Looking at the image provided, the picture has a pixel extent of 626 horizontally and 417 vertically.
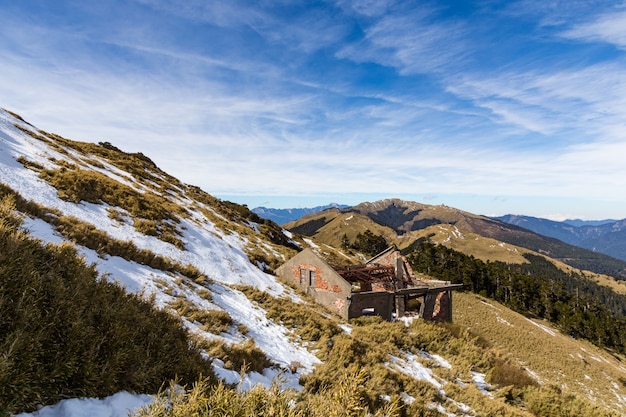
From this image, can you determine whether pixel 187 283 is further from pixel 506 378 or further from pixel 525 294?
pixel 525 294

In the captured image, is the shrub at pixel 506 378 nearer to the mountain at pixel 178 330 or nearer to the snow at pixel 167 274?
the mountain at pixel 178 330

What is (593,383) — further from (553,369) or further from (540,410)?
(540,410)

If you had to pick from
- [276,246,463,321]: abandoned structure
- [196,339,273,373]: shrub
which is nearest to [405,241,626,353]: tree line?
[276,246,463,321]: abandoned structure

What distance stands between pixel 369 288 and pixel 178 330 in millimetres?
25967

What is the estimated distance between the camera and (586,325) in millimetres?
87812

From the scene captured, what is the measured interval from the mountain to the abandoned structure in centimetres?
164

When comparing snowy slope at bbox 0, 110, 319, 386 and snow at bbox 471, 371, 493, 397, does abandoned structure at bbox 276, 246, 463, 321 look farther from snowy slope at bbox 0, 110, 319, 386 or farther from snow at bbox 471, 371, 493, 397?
snow at bbox 471, 371, 493, 397

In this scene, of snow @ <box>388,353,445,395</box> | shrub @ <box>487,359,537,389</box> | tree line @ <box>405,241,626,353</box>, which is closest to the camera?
snow @ <box>388,353,445,395</box>

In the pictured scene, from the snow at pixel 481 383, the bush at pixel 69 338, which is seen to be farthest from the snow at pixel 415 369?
the bush at pixel 69 338

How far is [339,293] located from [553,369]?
36819 millimetres

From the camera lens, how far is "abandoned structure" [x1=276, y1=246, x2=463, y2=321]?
77.6 ft

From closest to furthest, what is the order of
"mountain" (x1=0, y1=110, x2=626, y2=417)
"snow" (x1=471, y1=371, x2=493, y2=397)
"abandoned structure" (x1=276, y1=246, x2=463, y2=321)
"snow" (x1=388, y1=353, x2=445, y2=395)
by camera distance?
"mountain" (x1=0, y1=110, x2=626, y2=417) < "snow" (x1=388, y1=353, x2=445, y2=395) < "snow" (x1=471, y1=371, x2=493, y2=397) < "abandoned structure" (x1=276, y1=246, x2=463, y2=321)

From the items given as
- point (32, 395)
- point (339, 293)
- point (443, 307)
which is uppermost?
point (32, 395)

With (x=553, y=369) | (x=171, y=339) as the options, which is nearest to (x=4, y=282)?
(x=171, y=339)
